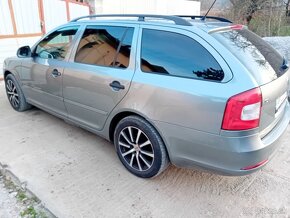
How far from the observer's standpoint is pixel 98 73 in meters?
2.71

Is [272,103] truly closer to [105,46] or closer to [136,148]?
[136,148]

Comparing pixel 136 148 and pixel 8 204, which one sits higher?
pixel 136 148

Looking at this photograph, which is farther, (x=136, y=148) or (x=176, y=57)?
(x=136, y=148)

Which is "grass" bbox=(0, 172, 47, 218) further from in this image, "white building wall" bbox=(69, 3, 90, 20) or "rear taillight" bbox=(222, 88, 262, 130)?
"white building wall" bbox=(69, 3, 90, 20)

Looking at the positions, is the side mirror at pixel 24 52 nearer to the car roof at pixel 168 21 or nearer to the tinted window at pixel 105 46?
the tinted window at pixel 105 46

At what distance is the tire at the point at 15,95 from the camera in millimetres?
4094

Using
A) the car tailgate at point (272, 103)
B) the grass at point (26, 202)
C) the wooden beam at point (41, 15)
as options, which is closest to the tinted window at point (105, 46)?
the car tailgate at point (272, 103)

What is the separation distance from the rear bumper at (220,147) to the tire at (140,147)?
111 millimetres

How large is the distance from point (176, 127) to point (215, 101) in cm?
43

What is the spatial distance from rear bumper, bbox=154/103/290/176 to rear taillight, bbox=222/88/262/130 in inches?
2.4

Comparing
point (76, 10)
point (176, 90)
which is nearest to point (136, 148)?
point (176, 90)

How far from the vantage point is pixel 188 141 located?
84.4 inches

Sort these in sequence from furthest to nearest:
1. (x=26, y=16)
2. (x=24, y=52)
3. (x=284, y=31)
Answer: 1. (x=284, y=31)
2. (x=26, y=16)
3. (x=24, y=52)

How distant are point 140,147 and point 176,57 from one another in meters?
0.97
